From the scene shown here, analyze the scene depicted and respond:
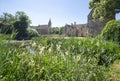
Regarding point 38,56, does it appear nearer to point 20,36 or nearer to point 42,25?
point 20,36

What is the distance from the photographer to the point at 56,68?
515cm

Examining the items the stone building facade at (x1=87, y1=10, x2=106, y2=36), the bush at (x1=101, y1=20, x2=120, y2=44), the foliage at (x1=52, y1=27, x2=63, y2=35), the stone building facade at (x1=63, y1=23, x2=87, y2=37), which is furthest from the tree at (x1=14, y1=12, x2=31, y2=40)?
the bush at (x1=101, y1=20, x2=120, y2=44)

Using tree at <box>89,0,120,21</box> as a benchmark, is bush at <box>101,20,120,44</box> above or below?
below

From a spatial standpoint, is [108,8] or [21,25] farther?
[21,25]

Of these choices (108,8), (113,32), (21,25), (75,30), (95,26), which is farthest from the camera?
(75,30)

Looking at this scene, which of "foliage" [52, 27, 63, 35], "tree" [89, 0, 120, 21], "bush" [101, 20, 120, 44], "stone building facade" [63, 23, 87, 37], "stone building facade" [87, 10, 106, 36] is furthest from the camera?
"foliage" [52, 27, 63, 35]

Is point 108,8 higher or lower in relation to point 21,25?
higher

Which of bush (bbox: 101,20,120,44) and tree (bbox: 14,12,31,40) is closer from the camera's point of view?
bush (bbox: 101,20,120,44)

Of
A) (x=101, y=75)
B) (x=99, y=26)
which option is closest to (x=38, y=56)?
(x=101, y=75)

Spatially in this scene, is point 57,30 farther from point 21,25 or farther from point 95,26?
point 95,26

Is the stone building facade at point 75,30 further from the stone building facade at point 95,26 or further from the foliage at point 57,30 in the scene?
the stone building facade at point 95,26

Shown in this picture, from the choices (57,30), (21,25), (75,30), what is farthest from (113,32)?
(57,30)

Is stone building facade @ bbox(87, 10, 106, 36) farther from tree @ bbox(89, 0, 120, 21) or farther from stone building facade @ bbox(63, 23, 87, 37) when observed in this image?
stone building facade @ bbox(63, 23, 87, 37)

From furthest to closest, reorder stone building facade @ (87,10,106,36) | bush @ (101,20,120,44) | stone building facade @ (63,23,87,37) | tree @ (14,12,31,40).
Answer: stone building facade @ (63,23,87,37), tree @ (14,12,31,40), stone building facade @ (87,10,106,36), bush @ (101,20,120,44)
